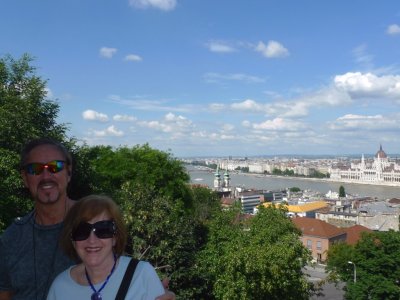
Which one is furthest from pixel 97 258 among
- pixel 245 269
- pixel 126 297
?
pixel 245 269

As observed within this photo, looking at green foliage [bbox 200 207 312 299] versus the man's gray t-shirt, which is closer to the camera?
the man's gray t-shirt

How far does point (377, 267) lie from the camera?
1909 centimetres

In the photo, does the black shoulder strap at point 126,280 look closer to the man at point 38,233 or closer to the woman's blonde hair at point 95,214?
the woman's blonde hair at point 95,214

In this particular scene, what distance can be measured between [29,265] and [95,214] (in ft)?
1.79

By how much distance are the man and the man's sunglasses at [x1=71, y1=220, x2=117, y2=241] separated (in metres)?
0.30

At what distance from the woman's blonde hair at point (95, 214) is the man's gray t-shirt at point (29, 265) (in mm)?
237

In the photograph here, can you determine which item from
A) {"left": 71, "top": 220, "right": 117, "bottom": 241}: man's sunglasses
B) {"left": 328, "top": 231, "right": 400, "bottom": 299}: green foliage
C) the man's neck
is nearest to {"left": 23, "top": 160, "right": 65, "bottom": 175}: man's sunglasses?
the man's neck

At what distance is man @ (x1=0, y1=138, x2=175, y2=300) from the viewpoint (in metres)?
2.14

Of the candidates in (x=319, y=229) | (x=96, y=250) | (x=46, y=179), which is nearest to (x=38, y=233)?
(x=46, y=179)

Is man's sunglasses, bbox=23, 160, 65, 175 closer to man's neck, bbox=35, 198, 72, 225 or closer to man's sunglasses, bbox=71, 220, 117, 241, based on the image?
man's neck, bbox=35, 198, 72, 225

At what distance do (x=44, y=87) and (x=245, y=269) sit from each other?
766cm

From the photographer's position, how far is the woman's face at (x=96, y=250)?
187 cm

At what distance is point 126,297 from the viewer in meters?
1.78

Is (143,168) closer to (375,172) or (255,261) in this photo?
(255,261)
